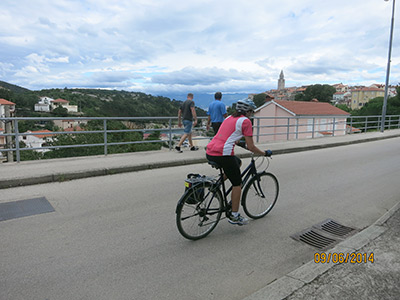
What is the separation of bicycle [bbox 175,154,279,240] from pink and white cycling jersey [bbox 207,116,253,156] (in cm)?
22

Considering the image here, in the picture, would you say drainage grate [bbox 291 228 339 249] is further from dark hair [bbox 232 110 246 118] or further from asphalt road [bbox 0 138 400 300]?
dark hair [bbox 232 110 246 118]

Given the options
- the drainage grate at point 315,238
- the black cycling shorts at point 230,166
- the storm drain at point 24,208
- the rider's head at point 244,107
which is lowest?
the drainage grate at point 315,238

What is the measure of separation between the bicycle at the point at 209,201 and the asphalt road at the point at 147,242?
0.18 m

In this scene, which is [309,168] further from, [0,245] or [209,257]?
[0,245]

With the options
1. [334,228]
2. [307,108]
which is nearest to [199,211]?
[334,228]

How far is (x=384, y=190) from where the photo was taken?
662 centimetres

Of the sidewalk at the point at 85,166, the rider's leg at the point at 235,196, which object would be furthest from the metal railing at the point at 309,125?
the rider's leg at the point at 235,196

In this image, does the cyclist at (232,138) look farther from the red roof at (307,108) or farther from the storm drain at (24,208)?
the red roof at (307,108)

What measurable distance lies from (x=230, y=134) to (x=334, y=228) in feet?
7.07

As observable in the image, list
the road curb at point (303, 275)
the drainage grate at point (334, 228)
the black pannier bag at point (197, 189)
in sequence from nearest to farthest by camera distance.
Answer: the road curb at point (303, 275)
the black pannier bag at point (197, 189)
the drainage grate at point (334, 228)

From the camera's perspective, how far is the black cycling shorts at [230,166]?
4.06 m

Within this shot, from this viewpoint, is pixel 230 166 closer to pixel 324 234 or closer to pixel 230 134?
pixel 230 134

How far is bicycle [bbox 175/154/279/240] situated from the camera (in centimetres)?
387

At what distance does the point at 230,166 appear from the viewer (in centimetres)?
408
